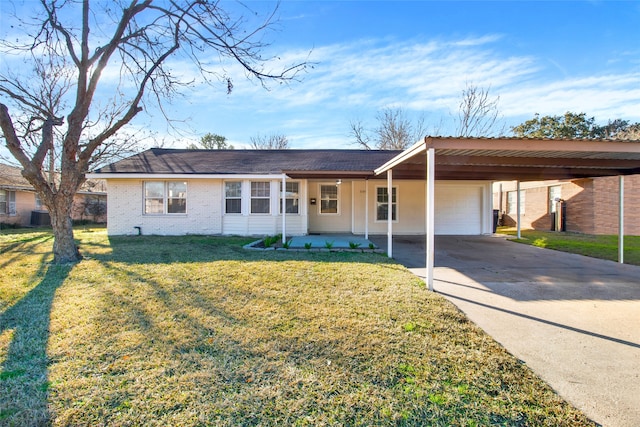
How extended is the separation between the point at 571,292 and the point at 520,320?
80.6 inches

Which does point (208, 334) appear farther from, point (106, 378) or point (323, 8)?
point (323, 8)

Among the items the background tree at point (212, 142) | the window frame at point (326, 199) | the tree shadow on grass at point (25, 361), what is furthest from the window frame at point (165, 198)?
the background tree at point (212, 142)

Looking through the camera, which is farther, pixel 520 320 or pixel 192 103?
pixel 192 103

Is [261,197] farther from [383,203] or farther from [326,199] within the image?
[383,203]

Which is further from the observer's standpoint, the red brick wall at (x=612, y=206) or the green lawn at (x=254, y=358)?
the red brick wall at (x=612, y=206)

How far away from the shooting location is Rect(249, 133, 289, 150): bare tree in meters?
35.1

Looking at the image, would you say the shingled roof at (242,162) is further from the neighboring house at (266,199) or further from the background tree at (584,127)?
the background tree at (584,127)

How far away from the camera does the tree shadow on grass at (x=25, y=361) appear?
2186 mm

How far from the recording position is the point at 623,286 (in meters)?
5.52

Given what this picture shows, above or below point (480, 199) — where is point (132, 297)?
below

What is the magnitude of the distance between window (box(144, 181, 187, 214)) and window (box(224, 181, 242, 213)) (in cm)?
169

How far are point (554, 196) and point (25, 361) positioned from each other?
68.3ft

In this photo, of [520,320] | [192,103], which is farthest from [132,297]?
[192,103]

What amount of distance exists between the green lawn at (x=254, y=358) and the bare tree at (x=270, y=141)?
30893 mm
